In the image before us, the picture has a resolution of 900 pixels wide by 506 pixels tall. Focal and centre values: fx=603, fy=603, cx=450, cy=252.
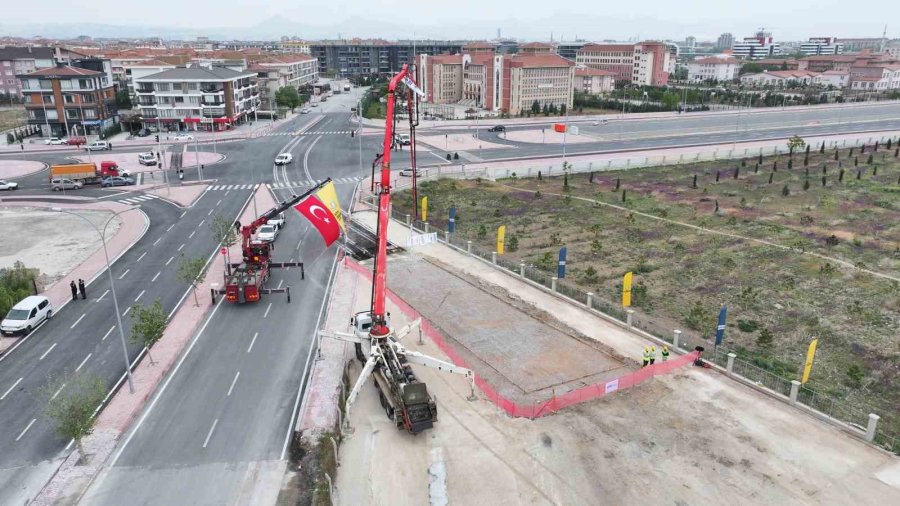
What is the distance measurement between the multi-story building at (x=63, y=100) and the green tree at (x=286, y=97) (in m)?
43.0

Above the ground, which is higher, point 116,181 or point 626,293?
point 626,293

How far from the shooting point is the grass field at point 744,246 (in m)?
32.1

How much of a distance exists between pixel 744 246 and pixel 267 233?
125 ft

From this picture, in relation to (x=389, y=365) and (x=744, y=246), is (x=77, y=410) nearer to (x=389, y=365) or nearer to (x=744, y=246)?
(x=389, y=365)

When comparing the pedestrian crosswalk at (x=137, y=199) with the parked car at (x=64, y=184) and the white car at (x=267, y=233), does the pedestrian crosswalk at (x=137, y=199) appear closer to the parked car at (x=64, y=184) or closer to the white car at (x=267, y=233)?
the parked car at (x=64, y=184)

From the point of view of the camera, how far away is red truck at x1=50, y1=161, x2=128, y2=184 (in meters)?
68.0

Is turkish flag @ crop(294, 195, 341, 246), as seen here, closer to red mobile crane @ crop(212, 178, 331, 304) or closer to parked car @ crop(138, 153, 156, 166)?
red mobile crane @ crop(212, 178, 331, 304)

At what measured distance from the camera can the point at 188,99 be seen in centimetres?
10662

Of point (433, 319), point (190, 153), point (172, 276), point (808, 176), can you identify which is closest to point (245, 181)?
point (190, 153)

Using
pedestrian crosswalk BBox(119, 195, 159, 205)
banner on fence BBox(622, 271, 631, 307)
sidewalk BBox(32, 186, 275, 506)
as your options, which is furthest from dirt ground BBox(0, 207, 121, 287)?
banner on fence BBox(622, 271, 631, 307)

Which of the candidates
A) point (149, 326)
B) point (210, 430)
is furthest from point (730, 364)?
point (149, 326)

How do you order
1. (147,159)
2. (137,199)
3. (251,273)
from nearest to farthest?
(251,273), (137,199), (147,159)

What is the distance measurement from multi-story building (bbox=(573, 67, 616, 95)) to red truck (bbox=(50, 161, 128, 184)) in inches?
5180

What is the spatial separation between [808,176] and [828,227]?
24.5m
